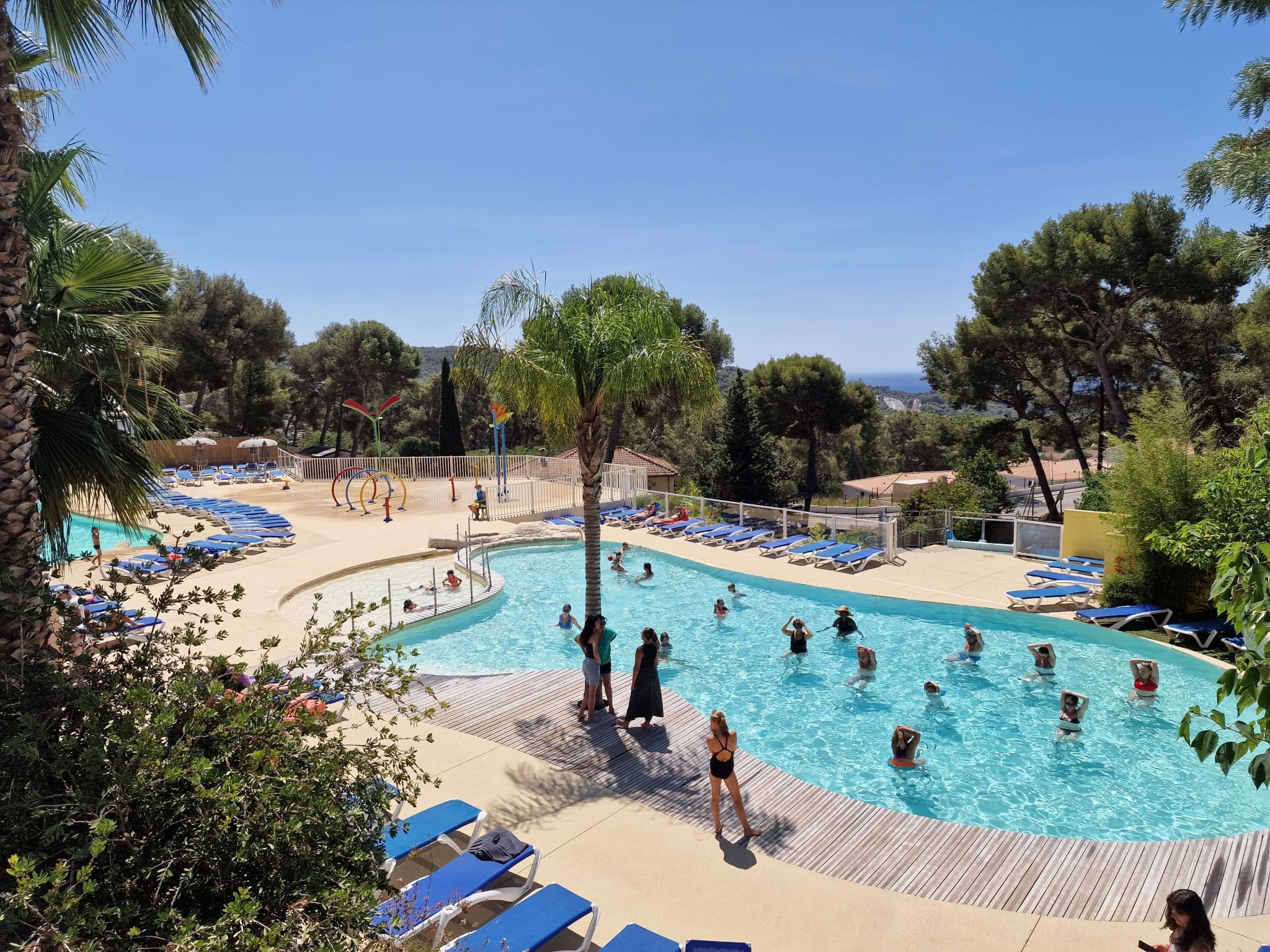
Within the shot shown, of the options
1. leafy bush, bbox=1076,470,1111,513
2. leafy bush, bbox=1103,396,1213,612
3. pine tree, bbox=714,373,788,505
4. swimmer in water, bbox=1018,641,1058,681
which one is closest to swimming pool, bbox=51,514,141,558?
pine tree, bbox=714,373,788,505

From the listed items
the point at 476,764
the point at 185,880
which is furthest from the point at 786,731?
the point at 185,880

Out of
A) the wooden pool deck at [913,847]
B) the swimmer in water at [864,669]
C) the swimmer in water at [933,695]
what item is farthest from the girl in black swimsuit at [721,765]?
the swimmer in water at [864,669]

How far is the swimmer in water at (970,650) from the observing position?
43.0ft

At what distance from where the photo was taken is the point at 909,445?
229ft

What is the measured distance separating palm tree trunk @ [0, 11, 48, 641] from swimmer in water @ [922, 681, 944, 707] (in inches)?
428

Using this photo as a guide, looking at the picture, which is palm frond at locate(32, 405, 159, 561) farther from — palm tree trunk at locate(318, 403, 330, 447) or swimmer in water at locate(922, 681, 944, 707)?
palm tree trunk at locate(318, 403, 330, 447)

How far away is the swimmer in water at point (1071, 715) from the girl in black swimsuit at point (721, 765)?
587 centimetres

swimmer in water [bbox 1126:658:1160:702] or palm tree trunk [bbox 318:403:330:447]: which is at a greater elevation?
palm tree trunk [bbox 318:403:330:447]

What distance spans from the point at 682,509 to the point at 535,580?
6959 millimetres

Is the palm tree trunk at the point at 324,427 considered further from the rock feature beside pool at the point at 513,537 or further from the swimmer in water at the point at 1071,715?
the swimmer in water at the point at 1071,715

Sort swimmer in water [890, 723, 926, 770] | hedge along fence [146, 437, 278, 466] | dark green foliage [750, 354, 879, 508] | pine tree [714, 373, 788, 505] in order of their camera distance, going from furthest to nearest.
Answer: dark green foliage [750, 354, 879, 508]
hedge along fence [146, 437, 278, 466]
pine tree [714, 373, 788, 505]
swimmer in water [890, 723, 926, 770]

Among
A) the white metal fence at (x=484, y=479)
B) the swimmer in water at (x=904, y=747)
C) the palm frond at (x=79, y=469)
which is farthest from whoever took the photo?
the white metal fence at (x=484, y=479)

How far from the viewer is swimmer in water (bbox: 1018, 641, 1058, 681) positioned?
1231 cm

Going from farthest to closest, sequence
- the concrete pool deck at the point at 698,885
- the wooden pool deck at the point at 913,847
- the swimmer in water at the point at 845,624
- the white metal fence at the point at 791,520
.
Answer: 1. the white metal fence at the point at 791,520
2. the swimmer in water at the point at 845,624
3. the wooden pool deck at the point at 913,847
4. the concrete pool deck at the point at 698,885
